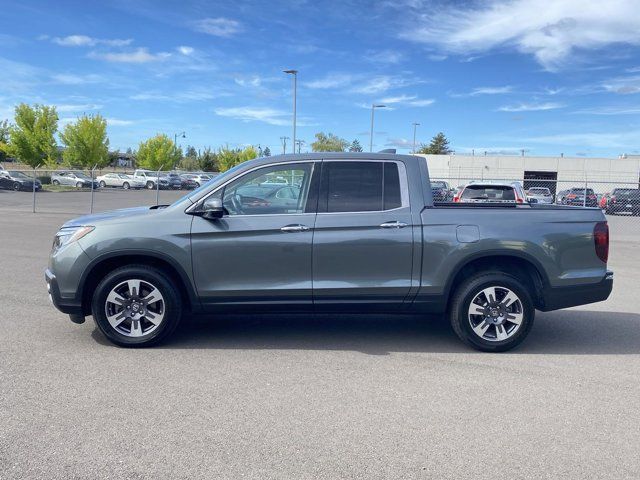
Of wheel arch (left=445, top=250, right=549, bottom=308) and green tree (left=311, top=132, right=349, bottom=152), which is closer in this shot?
wheel arch (left=445, top=250, right=549, bottom=308)

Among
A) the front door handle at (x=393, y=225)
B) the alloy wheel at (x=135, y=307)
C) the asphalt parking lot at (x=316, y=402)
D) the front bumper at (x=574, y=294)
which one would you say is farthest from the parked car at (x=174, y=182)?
the front bumper at (x=574, y=294)

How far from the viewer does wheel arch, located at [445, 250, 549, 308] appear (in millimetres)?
5316

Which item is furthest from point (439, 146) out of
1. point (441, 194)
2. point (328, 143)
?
point (441, 194)

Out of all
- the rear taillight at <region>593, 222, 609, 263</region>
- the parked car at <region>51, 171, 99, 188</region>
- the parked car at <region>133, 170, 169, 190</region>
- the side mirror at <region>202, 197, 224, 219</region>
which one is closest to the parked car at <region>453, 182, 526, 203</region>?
the rear taillight at <region>593, 222, 609, 263</region>

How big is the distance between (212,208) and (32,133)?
50.8 metres

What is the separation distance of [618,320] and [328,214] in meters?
3.89

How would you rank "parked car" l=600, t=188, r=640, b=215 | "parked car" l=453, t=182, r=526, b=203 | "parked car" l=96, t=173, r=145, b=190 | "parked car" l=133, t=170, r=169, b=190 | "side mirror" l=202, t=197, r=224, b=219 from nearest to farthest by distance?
"side mirror" l=202, t=197, r=224, b=219
"parked car" l=453, t=182, r=526, b=203
"parked car" l=600, t=188, r=640, b=215
"parked car" l=96, t=173, r=145, b=190
"parked car" l=133, t=170, r=169, b=190

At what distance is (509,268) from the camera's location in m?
5.53

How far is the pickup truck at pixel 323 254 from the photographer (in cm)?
518

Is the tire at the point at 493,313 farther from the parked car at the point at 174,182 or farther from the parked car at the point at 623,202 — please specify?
the parked car at the point at 174,182

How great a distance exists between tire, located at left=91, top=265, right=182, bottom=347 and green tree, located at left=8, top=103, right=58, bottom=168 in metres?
49.9

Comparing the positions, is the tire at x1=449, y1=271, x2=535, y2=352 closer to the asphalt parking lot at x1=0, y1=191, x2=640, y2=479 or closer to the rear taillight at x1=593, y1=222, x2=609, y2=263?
the asphalt parking lot at x1=0, y1=191, x2=640, y2=479

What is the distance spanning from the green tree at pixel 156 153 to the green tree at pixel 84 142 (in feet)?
49.7

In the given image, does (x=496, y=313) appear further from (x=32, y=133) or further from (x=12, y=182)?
(x=32, y=133)
